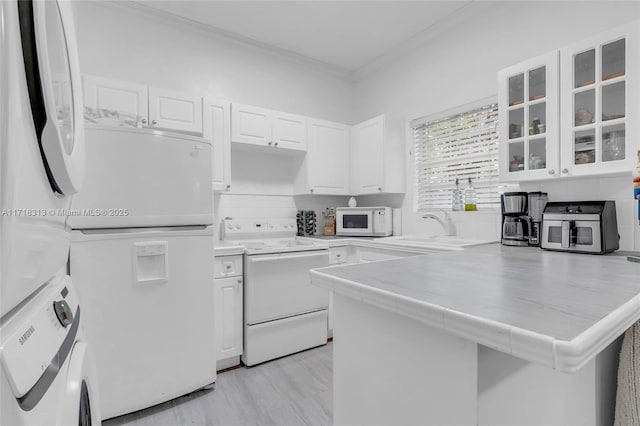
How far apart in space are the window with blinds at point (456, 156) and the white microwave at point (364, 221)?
38 cm

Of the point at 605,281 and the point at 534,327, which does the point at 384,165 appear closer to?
the point at 605,281

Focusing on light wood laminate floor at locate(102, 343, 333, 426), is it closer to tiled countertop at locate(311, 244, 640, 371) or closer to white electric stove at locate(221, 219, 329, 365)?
white electric stove at locate(221, 219, 329, 365)

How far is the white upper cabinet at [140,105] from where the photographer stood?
208 cm

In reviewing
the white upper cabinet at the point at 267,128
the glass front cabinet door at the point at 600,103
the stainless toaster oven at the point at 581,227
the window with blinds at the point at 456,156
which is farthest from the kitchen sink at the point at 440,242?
the white upper cabinet at the point at 267,128

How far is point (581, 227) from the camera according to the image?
1708 mm

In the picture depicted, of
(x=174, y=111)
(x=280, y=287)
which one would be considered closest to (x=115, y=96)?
(x=174, y=111)

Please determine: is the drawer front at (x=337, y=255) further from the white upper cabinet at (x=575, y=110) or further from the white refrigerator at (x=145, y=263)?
the white upper cabinet at (x=575, y=110)

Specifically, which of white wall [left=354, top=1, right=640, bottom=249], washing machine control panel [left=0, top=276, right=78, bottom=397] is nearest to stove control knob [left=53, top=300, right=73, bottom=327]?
washing machine control panel [left=0, top=276, right=78, bottom=397]

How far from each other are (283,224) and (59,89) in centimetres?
263

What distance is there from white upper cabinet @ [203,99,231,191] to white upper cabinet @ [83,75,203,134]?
2.9 inches

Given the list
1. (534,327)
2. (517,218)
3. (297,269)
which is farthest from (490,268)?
(297,269)

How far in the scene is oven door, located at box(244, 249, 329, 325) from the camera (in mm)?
2291

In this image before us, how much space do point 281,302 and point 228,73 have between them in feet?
7.17

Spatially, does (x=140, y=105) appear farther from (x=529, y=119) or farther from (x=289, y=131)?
(x=529, y=119)
